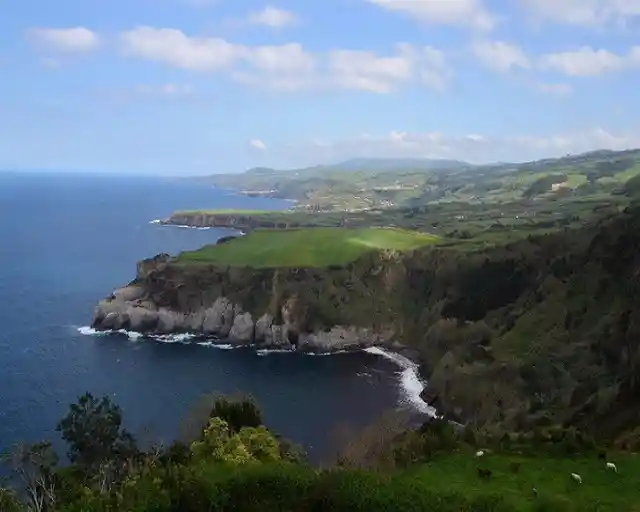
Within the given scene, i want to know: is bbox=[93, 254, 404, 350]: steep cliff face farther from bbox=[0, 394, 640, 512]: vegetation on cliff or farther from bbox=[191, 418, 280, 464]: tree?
bbox=[0, 394, 640, 512]: vegetation on cliff

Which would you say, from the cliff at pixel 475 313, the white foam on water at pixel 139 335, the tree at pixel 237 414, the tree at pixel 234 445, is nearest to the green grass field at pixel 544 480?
the tree at pixel 234 445

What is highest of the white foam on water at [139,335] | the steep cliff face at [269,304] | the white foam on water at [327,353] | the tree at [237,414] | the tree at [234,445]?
the tree at [234,445]

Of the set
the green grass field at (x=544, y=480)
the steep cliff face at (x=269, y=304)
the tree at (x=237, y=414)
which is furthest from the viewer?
the steep cliff face at (x=269, y=304)

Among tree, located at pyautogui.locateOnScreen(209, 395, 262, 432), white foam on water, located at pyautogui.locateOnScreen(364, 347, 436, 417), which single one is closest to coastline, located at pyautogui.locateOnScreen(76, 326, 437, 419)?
white foam on water, located at pyautogui.locateOnScreen(364, 347, 436, 417)

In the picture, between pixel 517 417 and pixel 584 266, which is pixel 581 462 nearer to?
pixel 517 417

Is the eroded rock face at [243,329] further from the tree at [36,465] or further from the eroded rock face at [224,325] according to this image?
the tree at [36,465]

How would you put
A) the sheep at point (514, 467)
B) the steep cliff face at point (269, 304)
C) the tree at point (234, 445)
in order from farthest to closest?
1. the steep cliff face at point (269, 304)
2. the tree at point (234, 445)
3. the sheep at point (514, 467)

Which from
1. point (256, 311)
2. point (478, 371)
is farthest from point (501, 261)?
point (256, 311)
